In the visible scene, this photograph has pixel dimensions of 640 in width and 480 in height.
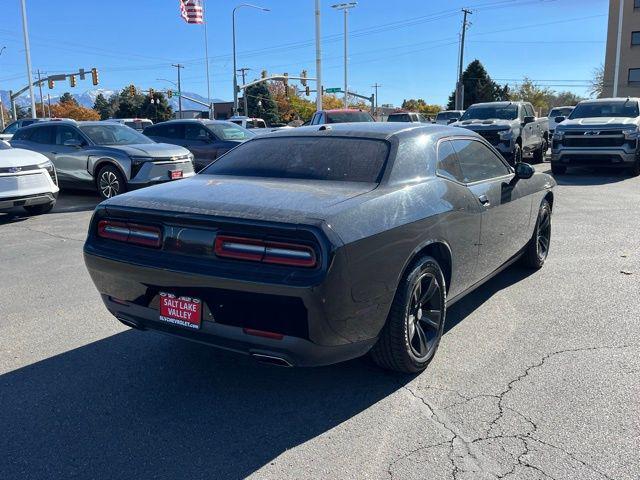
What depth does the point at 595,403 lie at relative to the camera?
10.8ft

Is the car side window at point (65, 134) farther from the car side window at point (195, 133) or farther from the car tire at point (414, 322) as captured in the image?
the car tire at point (414, 322)

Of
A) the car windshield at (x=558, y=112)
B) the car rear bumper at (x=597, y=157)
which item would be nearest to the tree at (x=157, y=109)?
the car windshield at (x=558, y=112)

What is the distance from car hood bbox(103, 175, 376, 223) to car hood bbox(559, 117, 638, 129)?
1252 centimetres

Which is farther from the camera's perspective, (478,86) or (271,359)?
(478,86)

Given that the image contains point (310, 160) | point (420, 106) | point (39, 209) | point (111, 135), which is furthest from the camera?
point (420, 106)

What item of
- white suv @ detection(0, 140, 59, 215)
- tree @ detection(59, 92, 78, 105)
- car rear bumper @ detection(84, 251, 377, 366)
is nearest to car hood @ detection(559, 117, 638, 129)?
white suv @ detection(0, 140, 59, 215)

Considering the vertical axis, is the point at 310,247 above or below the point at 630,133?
below

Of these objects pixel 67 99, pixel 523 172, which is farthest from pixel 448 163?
pixel 67 99

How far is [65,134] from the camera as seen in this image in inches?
475

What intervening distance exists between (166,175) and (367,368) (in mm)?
8188

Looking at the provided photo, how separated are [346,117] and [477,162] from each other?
1258cm

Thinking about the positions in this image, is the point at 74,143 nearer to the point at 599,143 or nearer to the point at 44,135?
the point at 44,135

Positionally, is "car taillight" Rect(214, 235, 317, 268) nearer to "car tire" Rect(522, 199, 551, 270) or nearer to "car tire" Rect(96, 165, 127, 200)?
"car tire" Rect(522, 199, 551, 270)

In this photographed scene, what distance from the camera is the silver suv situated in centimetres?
1098
